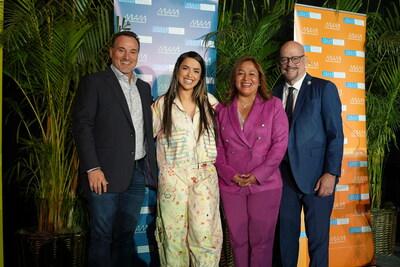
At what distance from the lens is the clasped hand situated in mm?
2602

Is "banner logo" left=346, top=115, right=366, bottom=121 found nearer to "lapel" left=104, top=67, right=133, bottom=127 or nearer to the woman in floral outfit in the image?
the woman in floral outfit

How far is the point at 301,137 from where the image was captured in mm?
2844

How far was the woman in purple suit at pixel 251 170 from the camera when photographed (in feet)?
8.70

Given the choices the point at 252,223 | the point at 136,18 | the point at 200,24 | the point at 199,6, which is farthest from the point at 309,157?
the point at 136,18

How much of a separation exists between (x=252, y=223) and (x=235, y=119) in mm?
707

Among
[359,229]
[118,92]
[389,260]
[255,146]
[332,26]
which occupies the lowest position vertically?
[389,260]

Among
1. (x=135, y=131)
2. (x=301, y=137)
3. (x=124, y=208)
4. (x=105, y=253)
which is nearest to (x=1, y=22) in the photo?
(x=135, y=131)

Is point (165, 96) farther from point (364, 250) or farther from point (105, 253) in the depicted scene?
point (364, 250)

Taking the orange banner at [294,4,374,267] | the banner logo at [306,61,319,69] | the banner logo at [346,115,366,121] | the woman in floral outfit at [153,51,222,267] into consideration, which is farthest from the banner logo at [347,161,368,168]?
the woman in floral outfit at [153,51,222,267]

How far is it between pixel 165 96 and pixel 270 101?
0.72 m

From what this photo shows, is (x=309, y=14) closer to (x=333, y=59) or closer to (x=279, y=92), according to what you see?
(x=333, y=59)

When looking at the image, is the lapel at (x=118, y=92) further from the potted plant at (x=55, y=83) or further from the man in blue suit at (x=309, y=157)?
the man in blue suit at (x=309, y=157)

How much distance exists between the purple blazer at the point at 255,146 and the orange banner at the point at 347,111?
138cm

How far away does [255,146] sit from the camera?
2.65 metres
